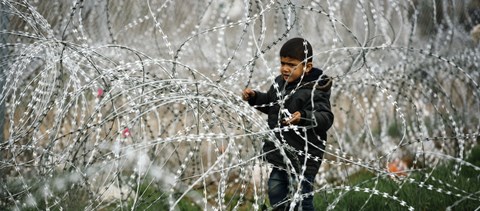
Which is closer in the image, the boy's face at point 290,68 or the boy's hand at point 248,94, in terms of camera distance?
the boy's face at point 290,68

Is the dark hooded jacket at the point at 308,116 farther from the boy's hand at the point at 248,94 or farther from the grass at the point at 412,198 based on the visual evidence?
the grass at the point at 412,198

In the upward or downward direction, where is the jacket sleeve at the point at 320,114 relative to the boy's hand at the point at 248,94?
downward

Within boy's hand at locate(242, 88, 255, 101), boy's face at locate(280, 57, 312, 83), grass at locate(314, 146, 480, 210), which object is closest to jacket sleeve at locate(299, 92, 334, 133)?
boy's face at locate(280, 57, 312, 83)

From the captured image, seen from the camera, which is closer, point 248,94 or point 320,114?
point 320,114

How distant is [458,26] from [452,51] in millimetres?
270

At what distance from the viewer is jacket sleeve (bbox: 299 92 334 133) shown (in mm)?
2760

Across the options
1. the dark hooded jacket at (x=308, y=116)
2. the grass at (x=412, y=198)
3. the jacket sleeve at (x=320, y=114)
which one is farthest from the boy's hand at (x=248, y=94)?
the grass at (x=412, y=198)

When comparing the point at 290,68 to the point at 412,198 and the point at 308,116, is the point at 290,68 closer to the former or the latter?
the point at 308,116

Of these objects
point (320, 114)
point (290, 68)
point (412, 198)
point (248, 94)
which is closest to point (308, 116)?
point (320, 114)

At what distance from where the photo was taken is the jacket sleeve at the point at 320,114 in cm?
276

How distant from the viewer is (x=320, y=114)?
2777 millimetres

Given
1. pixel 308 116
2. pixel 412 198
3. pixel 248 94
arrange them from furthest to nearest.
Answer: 1. pixel 412 198
2. pixel 248 94
3. pixel 308 116

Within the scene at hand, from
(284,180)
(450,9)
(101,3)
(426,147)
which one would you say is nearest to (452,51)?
(450,9)

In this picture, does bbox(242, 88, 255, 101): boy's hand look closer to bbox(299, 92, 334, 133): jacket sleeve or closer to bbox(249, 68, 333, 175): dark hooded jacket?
bbox(249, 68, 333, 175): dark hooded jacket
